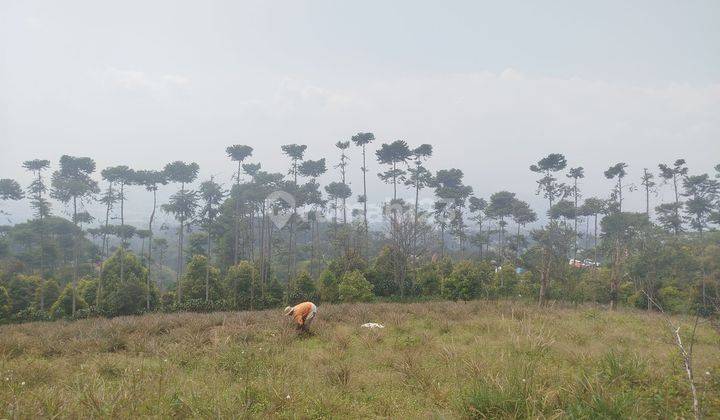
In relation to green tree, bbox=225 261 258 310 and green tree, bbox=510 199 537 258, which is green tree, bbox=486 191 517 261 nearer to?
green tree, bbox=510 199 537 258

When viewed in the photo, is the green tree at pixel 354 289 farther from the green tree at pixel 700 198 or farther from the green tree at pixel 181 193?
the green tree at pixel 700 198

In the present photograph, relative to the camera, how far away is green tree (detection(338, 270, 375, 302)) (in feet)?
77.9

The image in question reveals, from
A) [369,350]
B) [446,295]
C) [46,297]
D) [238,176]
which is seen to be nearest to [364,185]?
[238,176]

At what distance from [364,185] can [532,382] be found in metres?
34.0

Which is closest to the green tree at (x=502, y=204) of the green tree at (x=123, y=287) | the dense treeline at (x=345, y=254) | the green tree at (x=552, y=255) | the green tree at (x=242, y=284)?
the dense treeline at (x=345, y=254)

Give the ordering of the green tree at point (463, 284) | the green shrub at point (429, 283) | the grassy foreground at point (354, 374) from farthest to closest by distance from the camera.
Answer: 1. the green shrub at point (429, 283)
2. the green tree at point (463, 284)
3. the grassy foreground at point (354, 374)

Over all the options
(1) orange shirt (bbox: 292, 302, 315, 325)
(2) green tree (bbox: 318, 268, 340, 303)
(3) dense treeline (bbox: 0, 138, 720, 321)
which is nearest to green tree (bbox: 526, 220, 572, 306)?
(3) dense treeline (bbox: 0, 138, 720, 321)

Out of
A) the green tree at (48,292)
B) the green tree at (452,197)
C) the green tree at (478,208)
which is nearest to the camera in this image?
the green tree at (48,292)

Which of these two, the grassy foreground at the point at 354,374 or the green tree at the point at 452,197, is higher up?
the green tree at the point at 452,197

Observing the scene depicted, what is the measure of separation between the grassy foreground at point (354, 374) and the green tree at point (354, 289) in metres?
12.2

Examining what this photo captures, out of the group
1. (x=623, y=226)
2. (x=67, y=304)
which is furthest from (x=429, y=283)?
(x=67, y=304)

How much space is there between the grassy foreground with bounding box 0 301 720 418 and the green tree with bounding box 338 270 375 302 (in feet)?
39.9

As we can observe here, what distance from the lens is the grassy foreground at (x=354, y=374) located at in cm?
442

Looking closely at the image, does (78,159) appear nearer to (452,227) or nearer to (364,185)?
(364,185)
